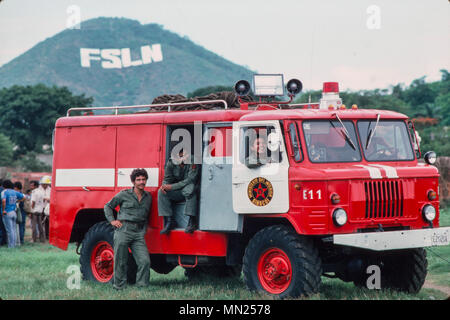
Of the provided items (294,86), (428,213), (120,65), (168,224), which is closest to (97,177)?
(168,224)

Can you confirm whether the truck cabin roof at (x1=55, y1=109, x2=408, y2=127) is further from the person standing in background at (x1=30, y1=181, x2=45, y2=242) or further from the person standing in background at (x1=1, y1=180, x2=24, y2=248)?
the person standing in background at (x1=30, y1=181, x2=45, y2=242)

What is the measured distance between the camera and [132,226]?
1356 cm

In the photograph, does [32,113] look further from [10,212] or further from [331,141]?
[331,141]

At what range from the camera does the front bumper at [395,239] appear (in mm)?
11414

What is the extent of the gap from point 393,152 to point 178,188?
325cm

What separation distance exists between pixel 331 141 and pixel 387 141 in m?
1.04

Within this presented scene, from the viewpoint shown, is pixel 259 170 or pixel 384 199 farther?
pixel 259 170

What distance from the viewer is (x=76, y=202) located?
48.3 ft

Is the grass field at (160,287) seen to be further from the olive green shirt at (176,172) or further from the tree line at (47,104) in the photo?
the tree line at (47,104)

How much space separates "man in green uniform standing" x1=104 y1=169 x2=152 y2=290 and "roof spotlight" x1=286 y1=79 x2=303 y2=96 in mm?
2634

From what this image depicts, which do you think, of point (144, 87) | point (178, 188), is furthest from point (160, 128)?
point (144, 87)

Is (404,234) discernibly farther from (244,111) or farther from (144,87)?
(144,87)

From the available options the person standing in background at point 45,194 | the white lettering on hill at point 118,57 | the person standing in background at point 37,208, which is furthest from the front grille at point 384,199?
the white lettering on hill at point 118,57

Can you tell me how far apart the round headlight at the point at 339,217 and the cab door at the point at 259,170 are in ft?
2.28
